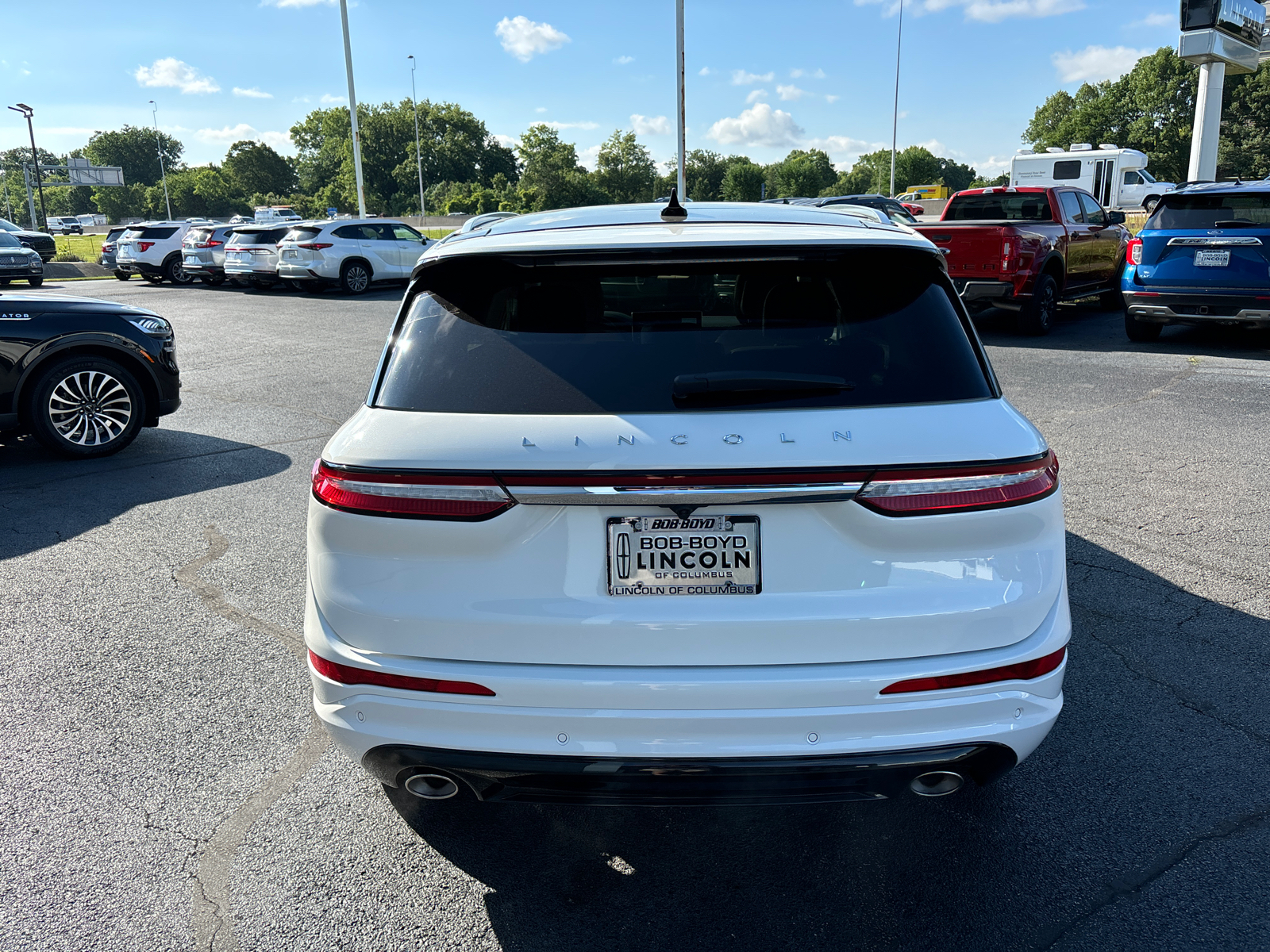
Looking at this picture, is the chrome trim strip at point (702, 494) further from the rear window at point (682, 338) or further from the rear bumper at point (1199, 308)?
the rear bumper at point (1199, 308)

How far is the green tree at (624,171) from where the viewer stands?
11919 centimetres

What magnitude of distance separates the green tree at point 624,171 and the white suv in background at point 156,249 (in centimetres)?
9368

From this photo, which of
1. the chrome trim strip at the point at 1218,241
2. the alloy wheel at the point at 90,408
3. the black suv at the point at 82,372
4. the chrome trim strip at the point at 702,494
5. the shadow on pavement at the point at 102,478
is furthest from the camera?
the chrome trim strip at the point at 1218,241

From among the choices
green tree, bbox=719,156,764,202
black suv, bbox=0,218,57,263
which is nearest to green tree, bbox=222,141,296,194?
green tree, bbox=719,156,764,202

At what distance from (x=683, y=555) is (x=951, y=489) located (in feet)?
2.01

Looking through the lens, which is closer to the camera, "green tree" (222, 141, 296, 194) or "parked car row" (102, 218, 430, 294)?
"parked car row" (102, 218, 430, 294)

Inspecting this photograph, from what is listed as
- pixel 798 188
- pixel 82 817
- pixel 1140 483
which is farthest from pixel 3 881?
pixel 798 188

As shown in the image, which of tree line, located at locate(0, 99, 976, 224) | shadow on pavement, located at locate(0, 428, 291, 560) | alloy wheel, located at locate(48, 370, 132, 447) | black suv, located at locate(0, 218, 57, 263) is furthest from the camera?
tree line, located at locate(0, 99, 976, 224)

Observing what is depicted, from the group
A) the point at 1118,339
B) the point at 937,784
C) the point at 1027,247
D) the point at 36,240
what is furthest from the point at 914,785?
the point at 36,240

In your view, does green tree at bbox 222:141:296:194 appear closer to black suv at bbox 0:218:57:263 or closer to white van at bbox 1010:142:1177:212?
black suv at bbox 0:218:57:263

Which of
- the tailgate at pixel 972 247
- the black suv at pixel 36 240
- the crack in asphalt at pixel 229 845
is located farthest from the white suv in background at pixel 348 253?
the crack in asphalt at pixel 229 845

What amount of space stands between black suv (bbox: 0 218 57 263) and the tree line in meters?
64.0

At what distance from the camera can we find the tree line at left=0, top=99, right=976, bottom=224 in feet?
376

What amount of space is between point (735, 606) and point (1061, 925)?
1223 millimetres
